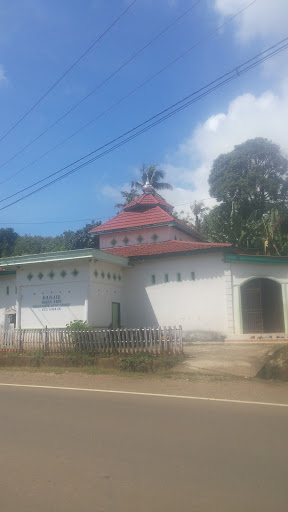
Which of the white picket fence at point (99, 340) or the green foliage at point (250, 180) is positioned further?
the green foliage at point (250, 180)

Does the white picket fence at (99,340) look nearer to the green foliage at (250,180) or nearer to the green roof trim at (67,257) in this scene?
the green roof trim at (67,257)

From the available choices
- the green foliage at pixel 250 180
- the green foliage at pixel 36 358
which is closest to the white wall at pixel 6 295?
the green foliage at pixel 36 358

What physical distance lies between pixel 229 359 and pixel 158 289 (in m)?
6.62

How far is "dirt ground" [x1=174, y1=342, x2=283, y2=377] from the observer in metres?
10.9

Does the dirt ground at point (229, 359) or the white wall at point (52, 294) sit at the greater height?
the white wall at point (52, 294)

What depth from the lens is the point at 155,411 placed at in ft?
22.4

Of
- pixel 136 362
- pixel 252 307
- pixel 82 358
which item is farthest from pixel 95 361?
pixel 252 307

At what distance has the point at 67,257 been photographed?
54.1ft

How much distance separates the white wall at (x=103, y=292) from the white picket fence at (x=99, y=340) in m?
2.40

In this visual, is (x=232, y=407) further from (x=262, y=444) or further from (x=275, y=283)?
(x=275, y=283)

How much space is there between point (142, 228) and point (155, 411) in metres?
17.1

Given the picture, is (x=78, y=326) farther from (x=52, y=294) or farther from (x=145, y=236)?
(x=145, y=236)

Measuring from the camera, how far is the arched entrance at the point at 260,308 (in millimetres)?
16594

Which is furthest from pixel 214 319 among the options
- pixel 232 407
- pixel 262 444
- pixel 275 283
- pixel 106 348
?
pixel 262 444
